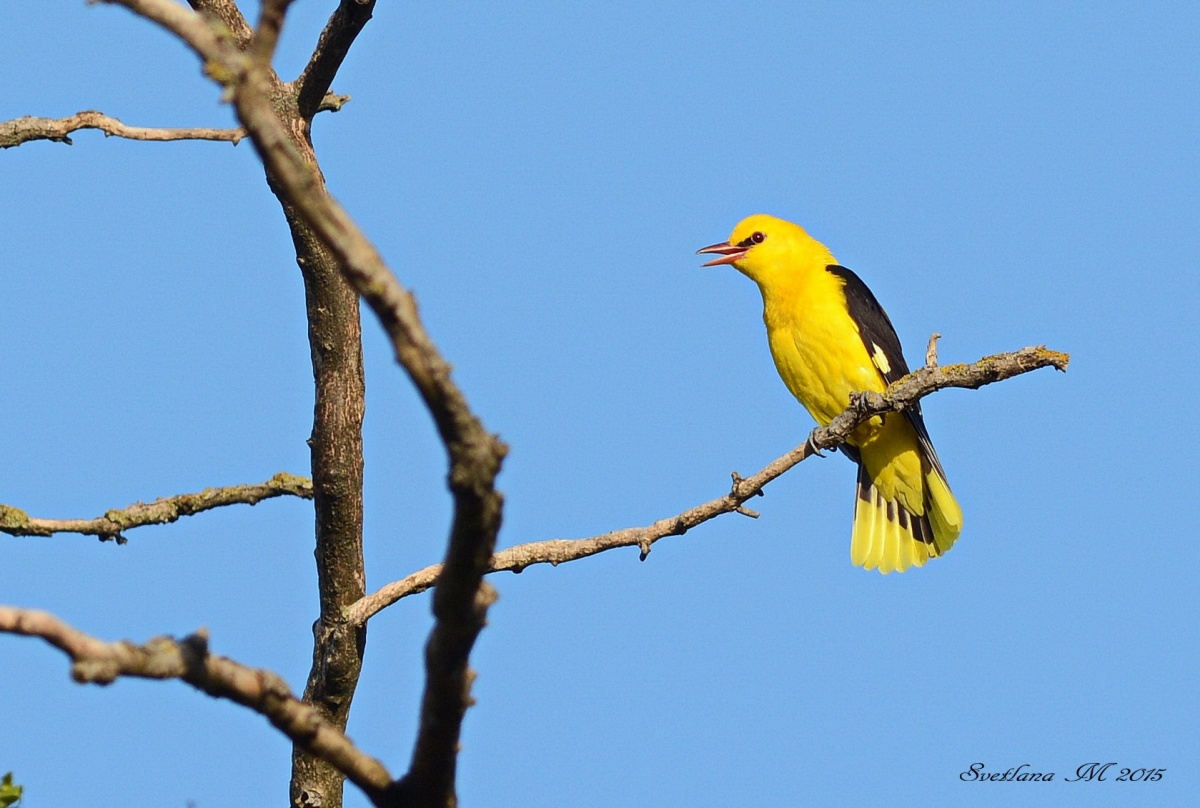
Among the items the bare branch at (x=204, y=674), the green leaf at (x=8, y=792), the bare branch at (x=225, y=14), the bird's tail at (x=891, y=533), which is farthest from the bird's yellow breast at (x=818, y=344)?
the green leaf at (x=8, y=792)

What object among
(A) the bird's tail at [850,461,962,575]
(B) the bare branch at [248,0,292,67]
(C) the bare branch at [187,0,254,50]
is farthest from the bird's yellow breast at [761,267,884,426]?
(B) the bare branch at [248,0,292,67]

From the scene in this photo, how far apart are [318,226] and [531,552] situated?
269 cm

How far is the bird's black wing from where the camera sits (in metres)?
7.24

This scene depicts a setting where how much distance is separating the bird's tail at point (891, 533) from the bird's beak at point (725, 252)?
144cm

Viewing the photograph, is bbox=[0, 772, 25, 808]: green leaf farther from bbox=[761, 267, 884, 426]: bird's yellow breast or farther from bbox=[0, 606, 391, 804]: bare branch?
bbox=[761, 267, 884, 426]: bird's yellow breast

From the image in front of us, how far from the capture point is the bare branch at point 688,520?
173 inches

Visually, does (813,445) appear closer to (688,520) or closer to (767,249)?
(688,520)

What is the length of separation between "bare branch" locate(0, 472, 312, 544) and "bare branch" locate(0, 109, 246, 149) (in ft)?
4.21

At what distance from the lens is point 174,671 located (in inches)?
85.3

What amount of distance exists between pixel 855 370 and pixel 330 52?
143 inches

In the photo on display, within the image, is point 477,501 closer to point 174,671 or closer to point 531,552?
point 174,671

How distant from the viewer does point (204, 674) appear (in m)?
2.20

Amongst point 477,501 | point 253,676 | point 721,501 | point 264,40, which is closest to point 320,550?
point 721,501

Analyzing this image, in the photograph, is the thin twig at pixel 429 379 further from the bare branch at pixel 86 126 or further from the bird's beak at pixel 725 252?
the bird's beak at pixel 725 252
